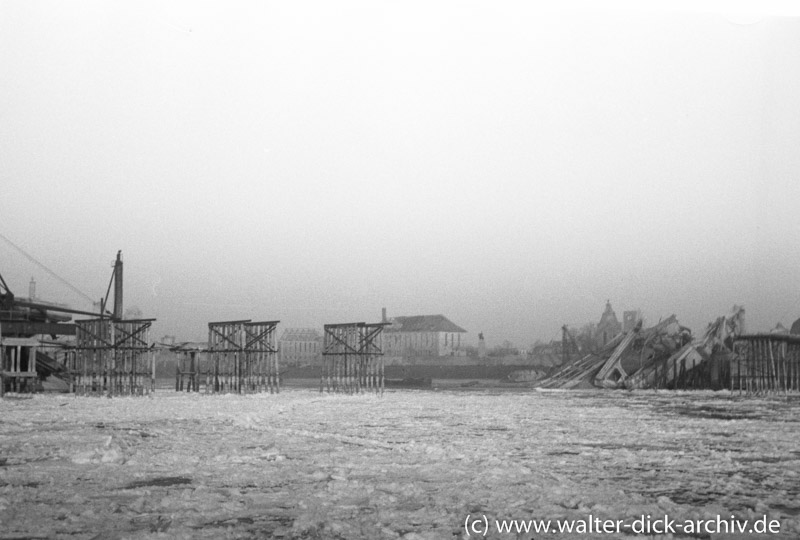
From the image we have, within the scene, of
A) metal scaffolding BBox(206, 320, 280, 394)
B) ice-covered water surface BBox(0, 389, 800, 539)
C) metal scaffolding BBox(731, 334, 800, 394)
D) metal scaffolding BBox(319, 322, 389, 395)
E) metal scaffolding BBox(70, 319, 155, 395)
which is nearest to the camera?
ice-covered water surface BBox(0, 389, 800, 539)

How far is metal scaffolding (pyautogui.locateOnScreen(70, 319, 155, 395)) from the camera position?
30797mm

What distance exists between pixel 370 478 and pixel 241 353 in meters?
26.8

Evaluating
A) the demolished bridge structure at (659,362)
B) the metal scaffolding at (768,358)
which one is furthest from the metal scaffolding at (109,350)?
the demolished bridge structure at (659,362)

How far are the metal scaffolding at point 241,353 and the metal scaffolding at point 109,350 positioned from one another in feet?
10.9

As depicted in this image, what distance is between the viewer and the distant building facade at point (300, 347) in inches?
2437

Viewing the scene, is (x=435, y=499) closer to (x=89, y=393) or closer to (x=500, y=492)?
(x=500, y=492)

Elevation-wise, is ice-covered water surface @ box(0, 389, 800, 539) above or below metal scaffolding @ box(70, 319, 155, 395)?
below

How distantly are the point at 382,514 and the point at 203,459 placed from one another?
12.9 ft

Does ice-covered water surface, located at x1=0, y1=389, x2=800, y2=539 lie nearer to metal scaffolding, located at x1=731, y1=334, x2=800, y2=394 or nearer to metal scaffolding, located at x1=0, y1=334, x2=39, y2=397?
metal scaffolding, located at x1=0, y1=334, x2=39, y2=397

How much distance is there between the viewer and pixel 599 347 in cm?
5766

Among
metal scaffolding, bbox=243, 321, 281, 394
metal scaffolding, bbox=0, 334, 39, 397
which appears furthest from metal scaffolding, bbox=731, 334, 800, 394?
metal scaffolding, bbox=0, 334, 39, 397

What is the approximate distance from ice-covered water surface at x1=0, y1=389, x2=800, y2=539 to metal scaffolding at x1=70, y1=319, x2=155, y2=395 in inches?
602

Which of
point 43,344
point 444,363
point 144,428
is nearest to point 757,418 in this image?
point 144,428

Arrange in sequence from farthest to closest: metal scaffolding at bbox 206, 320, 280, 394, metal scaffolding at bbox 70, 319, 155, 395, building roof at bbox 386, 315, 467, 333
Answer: building roof at bbox 386, 315, 467, 333, metal scaffolding at bbox 206, 320, 280, 394, metal scaffolding at bbox 70, 319, 155, 395
